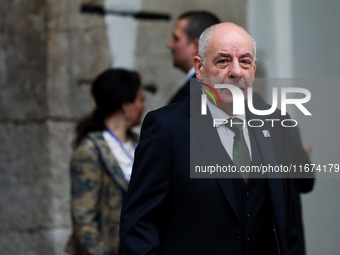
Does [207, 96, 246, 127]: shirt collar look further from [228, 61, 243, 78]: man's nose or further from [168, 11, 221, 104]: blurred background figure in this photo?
[168, 11, 221, 104]: blurred background figure

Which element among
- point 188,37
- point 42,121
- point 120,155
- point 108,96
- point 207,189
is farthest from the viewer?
point 42,121

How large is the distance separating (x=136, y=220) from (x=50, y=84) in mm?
2653

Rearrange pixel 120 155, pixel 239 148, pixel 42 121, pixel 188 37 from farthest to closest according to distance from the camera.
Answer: pixel 42 121
pixel 188 37
pixel 120 155
pixel 239 148

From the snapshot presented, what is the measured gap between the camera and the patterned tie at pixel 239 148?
1753mm

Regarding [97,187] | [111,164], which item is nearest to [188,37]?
[111,164]

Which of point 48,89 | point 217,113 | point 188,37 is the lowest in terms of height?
point 48,89

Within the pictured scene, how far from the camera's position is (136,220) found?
66.8 inches

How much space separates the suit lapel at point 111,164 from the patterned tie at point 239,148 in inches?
45.0

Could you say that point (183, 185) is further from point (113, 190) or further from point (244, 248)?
point (113, 190)

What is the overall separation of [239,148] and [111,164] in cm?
121

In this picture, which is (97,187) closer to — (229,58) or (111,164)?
(111,164)

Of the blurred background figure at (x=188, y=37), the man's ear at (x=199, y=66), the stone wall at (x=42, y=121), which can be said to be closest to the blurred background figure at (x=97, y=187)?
the blurred background figure at (x=188, y=37)

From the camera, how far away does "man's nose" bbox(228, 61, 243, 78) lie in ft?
5.66

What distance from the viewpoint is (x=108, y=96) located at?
313 cm
